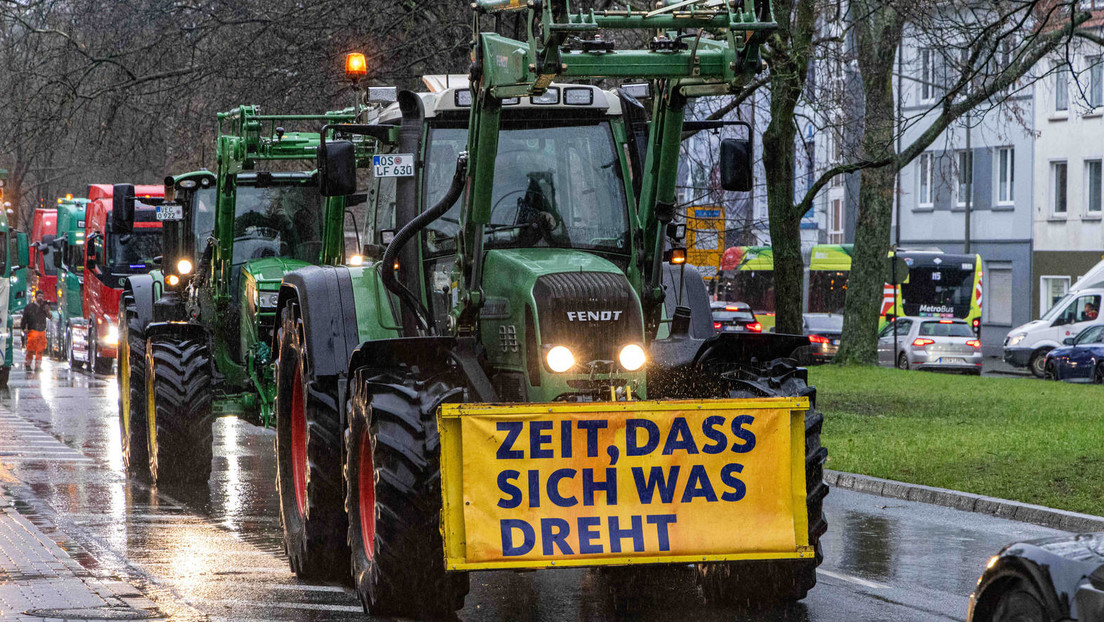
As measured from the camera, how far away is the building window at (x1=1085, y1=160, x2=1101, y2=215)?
169ft

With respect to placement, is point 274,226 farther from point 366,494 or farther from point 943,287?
point 943,287

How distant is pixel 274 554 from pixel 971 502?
5.77 meters

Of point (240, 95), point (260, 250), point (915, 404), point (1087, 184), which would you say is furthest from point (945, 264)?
point (260, 250)

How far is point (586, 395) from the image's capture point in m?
8.29

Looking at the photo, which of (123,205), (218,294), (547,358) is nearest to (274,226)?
(218,294)

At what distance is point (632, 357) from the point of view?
327 inches

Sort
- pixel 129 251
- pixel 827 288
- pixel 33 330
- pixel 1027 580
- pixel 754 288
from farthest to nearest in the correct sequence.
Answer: pixel 754 288
pixel 827 288
pixel 33 330
pixel 129 251
pixel 1027 580

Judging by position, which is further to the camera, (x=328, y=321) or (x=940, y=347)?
(x=940, y=347)

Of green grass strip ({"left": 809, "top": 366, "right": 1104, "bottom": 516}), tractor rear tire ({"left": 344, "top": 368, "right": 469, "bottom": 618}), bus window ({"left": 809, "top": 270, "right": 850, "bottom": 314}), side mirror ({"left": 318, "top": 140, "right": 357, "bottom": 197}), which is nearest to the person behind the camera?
tractor rear tire ({"left": 344, "top": 368, "right": 469, "bottom": 618})

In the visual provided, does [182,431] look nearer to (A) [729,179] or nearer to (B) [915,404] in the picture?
(A) [729,179]

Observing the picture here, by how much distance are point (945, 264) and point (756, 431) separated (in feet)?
137

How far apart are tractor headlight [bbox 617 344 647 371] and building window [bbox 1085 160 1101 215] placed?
151ft

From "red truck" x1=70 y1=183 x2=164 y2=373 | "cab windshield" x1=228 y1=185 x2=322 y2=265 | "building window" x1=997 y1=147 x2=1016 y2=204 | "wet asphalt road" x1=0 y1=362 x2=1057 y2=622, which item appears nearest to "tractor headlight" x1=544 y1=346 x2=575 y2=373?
"wet asphalt road" x1=0 y1=362 x2=1057 y2=622

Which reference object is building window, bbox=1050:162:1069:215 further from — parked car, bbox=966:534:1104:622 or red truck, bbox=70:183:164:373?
parked car, bbox=966:534:1104:622
